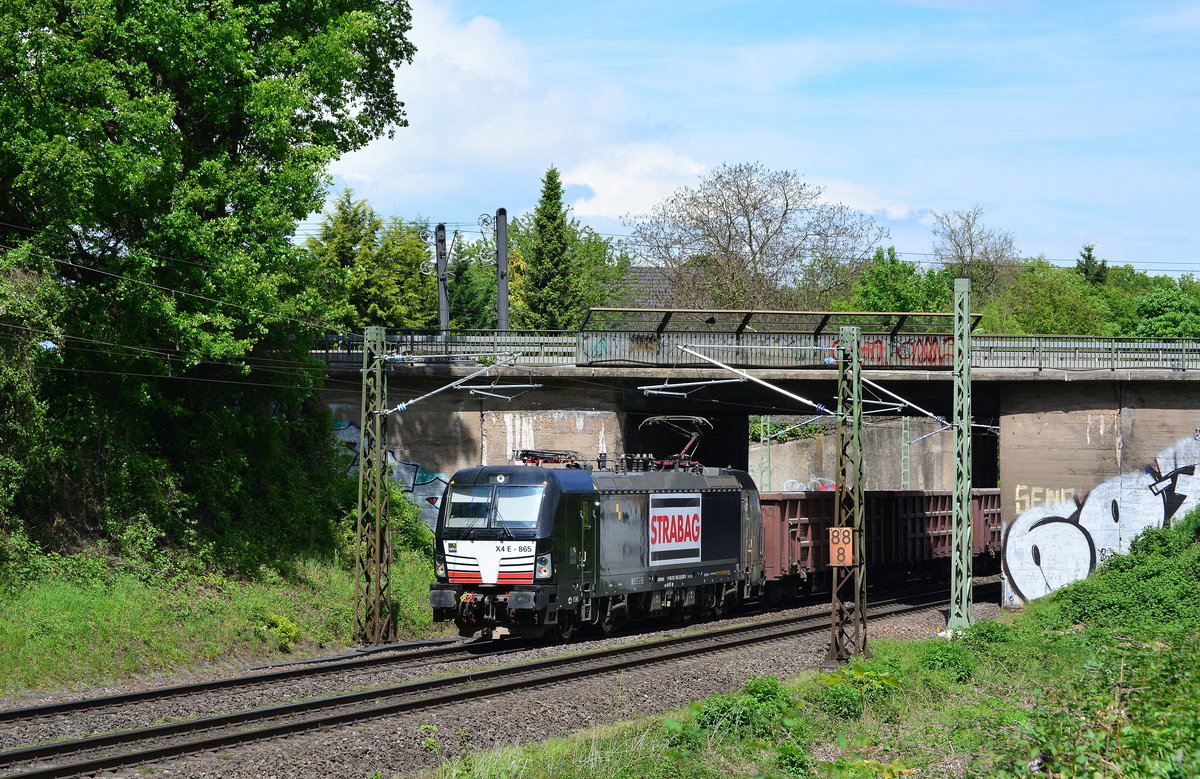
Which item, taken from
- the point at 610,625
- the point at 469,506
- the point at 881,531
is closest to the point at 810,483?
the point at 881,531

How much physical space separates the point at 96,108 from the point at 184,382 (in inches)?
288

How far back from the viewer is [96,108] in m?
22.0

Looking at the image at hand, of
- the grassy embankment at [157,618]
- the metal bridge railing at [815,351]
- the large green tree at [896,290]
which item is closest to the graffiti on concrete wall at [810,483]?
the large green tree at [896,290]

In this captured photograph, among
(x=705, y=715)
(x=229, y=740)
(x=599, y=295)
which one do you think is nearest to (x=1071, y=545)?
(x=705, y=715)

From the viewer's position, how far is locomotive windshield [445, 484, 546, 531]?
2239 cm

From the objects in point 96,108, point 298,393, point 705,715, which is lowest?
point 705,715

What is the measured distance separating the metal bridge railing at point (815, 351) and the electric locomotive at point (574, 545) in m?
5.19

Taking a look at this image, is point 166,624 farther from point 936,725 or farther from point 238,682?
point 936,725

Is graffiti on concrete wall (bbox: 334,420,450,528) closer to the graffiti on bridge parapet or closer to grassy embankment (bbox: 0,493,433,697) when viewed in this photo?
grassy embankment (bbox: 0,493,433,697)

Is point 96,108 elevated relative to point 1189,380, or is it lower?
elevated

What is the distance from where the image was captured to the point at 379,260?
5581cm

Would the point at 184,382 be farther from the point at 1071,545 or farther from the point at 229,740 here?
the point at 1071,545

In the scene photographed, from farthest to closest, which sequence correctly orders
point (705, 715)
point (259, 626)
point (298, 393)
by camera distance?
point (298, 393)
point (259, 626)
point (705, 715)

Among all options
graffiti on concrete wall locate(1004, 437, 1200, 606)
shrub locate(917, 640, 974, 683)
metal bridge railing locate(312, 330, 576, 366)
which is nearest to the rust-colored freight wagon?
graffiti on concrete wall locate(1004, 437, 1200, 606)
